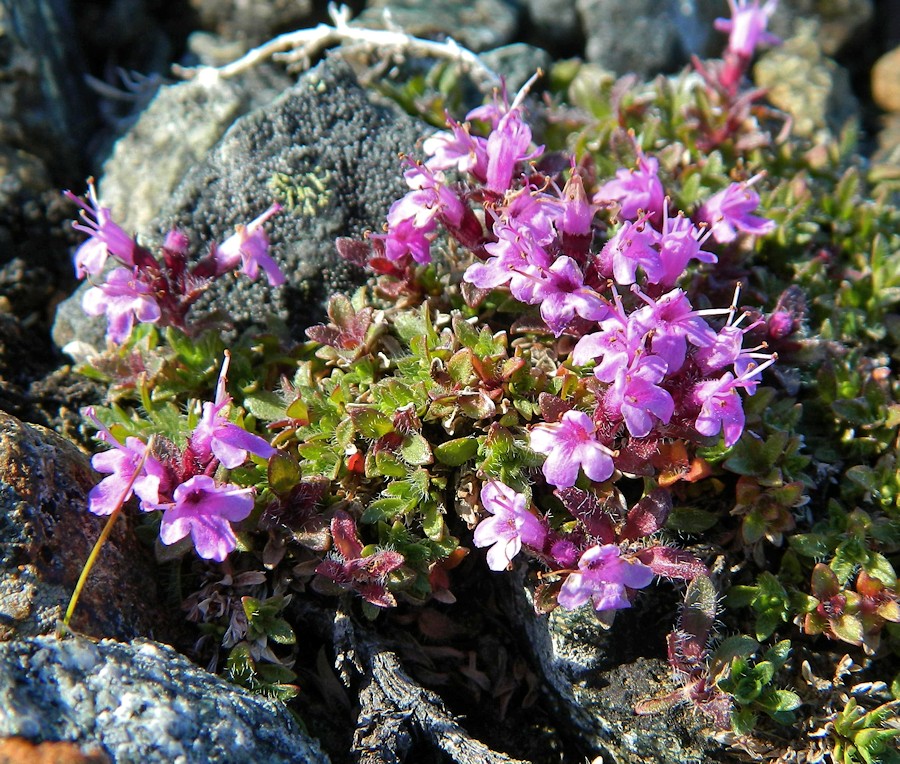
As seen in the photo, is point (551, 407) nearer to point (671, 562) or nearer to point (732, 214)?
point (671, 562)

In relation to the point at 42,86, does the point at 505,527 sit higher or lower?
lower

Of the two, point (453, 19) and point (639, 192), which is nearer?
point (639, 192)

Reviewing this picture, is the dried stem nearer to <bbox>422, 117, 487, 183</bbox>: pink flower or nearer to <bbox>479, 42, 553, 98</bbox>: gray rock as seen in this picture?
<bbox>479, 42, 553, 98</bbox>: gray rock

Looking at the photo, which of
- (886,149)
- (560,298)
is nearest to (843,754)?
(560,298)

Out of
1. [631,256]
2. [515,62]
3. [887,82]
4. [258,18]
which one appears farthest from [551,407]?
[887,82]

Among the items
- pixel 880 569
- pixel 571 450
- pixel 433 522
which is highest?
pixel 571 450

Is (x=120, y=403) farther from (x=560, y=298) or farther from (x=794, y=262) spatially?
(x=794, y=262)
